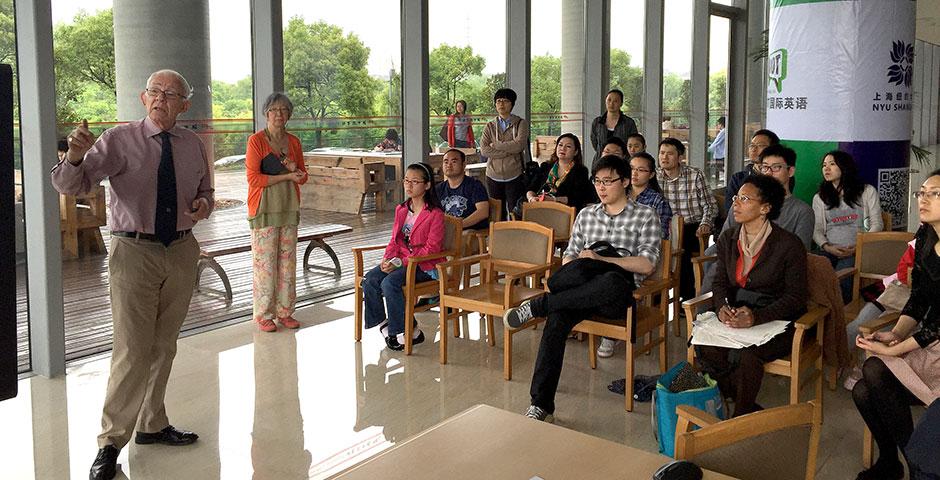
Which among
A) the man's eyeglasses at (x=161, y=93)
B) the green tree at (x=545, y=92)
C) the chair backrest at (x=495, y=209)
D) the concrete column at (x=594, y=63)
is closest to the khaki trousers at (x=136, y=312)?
the man's eyeglasses at (x=161, y=93)

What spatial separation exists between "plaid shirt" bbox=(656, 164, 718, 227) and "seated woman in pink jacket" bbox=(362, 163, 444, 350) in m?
1.84

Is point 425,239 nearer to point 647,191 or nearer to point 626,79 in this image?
point 647,191

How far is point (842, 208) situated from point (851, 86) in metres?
1.07

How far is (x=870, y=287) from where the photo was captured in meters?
4.95

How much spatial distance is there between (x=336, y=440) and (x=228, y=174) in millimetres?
2924

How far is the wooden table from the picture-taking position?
1.98 metres

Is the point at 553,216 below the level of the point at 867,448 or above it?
above

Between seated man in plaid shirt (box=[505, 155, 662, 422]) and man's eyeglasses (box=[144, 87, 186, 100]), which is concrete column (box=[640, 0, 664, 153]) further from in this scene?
man's eyeglasses (box=[144, 87, 186, 100])

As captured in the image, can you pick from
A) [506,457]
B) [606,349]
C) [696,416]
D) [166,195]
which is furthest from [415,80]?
[506,457]

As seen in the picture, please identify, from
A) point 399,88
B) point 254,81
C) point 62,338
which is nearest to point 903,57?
point 399,88

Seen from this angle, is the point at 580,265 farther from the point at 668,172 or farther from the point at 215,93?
the point at 215,93

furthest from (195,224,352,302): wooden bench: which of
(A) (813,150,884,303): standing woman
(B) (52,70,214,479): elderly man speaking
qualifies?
(A) (813,150,884,303): standing woman

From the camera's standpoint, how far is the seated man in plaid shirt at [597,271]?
175 inches

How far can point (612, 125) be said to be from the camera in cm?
868
